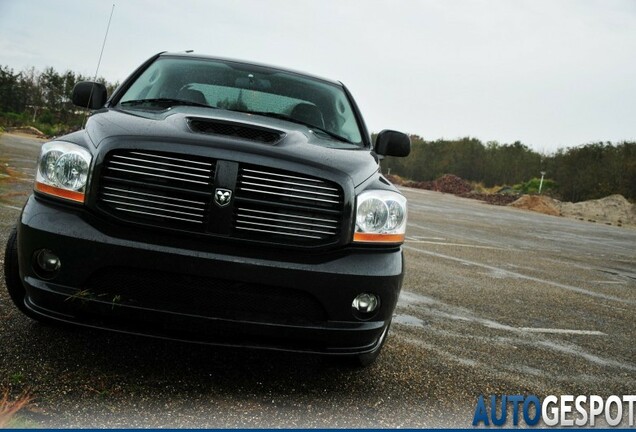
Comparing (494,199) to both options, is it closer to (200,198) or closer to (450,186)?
(450,186)

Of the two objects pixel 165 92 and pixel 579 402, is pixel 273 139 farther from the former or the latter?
pixel 579 402

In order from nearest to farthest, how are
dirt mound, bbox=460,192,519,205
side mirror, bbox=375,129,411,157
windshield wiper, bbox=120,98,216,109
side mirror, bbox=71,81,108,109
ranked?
1. windshield wiper, bbox=120,98,216,109
2. side mirror, bbox=71,81,108,109
3. side mirror, bbox=375,129,411,157
4. dirt mound, bbox=460,192,519,205

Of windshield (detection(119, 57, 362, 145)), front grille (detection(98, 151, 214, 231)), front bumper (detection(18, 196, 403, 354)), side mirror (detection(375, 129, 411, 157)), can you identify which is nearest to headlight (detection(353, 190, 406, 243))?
front bumper (detection(18, 196, 403, 354))

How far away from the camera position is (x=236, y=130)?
121 inches

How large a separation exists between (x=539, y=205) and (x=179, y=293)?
129ft

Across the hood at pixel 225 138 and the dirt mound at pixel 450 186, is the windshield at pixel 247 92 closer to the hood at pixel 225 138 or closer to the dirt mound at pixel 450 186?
the hood at pixel 225 138

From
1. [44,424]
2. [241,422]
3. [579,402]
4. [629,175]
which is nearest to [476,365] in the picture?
[579,402]

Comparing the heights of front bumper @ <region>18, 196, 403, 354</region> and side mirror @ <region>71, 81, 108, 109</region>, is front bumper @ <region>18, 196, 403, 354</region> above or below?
below

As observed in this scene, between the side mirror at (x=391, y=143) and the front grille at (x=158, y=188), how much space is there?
2010 mm

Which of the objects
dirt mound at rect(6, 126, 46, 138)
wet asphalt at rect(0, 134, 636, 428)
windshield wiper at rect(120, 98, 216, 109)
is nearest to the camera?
wet asphalt at rect(0, 134, 636, 428)

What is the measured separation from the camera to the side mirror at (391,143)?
4547 millimetres

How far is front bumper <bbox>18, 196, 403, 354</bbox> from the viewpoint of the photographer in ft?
8.82

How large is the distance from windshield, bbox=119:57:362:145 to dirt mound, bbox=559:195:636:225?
35906mm
